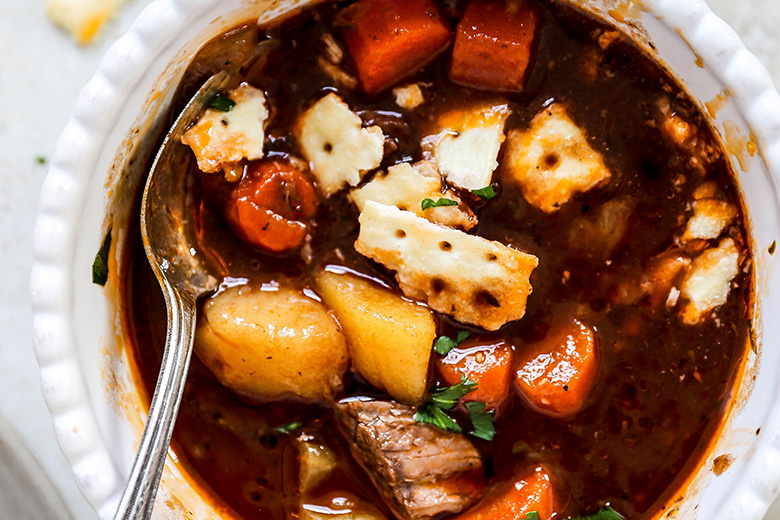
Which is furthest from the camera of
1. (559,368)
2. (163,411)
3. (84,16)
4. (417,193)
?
(84,16)

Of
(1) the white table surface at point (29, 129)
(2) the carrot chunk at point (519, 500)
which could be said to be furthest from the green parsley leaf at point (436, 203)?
(1) the white table surface at point (29, 129)

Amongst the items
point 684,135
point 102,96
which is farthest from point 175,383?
point 684,135

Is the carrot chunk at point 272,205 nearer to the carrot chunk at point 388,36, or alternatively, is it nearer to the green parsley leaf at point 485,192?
the carrot chunk at point 388,36

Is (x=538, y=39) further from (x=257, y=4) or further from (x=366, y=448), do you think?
(x=366, y=448)

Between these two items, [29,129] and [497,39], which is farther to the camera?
[29,129]

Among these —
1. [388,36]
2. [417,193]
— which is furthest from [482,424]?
[388,36]

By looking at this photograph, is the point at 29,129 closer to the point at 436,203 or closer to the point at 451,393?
the point at 436,203

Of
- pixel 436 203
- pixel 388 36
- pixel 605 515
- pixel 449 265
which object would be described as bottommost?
pixel 605 515
